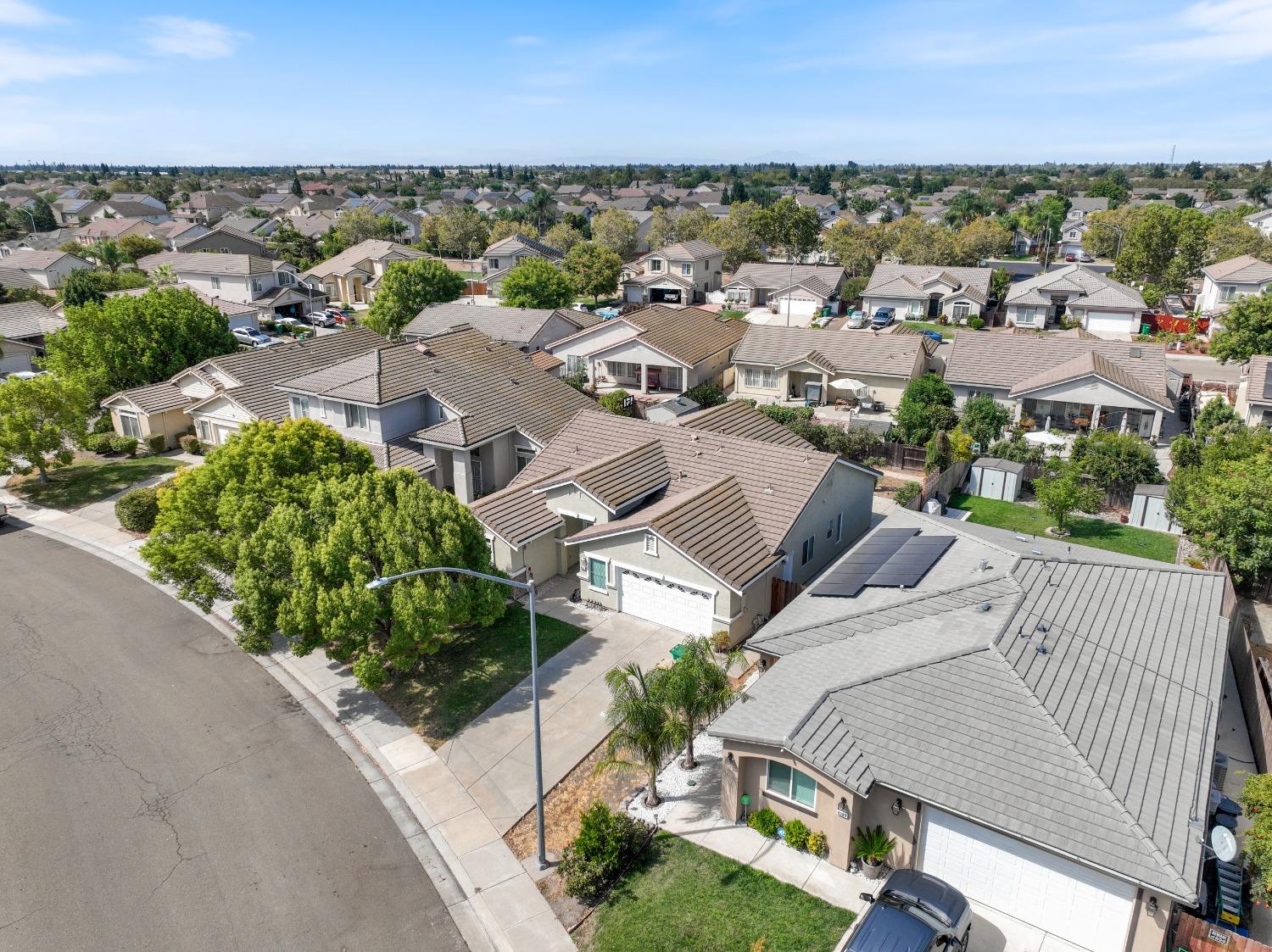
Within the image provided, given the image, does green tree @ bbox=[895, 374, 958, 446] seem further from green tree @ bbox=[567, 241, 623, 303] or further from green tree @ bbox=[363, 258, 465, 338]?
green tree @ bbox=[567, 241, 623, 303]

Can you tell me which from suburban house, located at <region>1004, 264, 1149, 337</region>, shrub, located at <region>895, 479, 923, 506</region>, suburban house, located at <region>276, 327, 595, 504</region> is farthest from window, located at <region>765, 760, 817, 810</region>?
suburban house, located at <region>1004, 264, 1149, 337</region>

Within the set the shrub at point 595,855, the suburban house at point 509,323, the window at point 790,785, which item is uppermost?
the suburban house at point 509,323

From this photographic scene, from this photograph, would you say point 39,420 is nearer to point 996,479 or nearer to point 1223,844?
point 996,479

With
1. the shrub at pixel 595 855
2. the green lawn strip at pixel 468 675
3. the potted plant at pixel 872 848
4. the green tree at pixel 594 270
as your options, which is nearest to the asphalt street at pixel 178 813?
the green lawn strip at pixel 468 675

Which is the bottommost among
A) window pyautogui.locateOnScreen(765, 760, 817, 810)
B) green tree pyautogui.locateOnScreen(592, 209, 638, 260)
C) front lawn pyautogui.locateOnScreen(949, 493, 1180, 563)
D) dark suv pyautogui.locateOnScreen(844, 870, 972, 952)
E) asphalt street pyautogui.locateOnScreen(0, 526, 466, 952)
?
asphalt street pyautogui.locateOnScreen(0, 526, 466, 952)

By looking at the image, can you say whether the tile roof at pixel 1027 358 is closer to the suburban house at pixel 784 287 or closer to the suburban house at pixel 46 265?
the suburban house at pixel 784 287

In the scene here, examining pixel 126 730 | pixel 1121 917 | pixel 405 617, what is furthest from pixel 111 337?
pixel 1121 917
